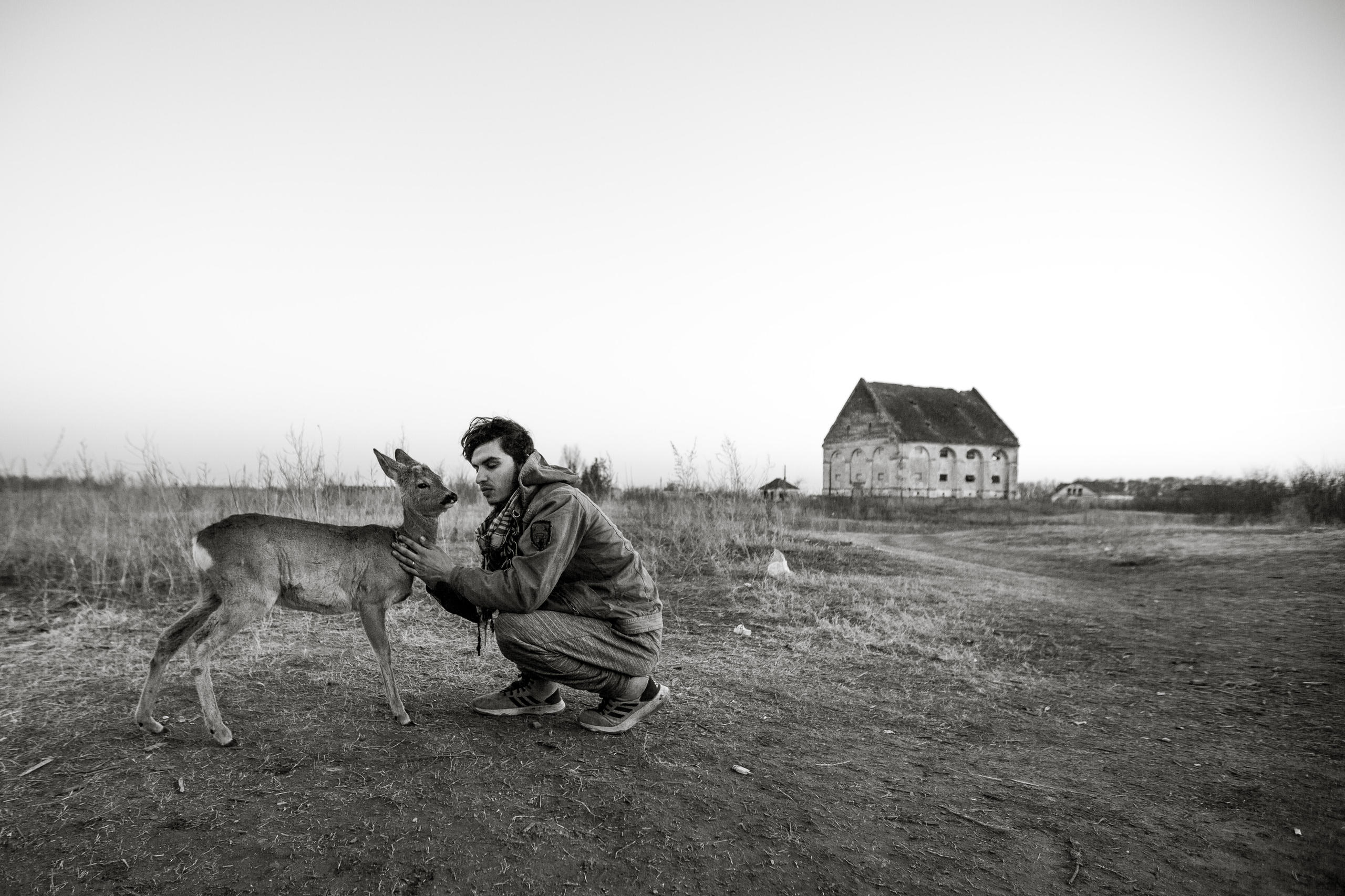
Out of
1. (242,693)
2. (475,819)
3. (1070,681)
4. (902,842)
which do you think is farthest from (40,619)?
(1070,681)

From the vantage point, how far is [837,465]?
46750mm

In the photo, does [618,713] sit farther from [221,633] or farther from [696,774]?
[221,633]

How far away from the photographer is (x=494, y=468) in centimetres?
386

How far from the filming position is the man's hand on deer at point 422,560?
359cm

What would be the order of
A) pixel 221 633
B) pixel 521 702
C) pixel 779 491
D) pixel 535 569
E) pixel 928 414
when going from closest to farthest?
1. pixel 221 633
2. pixel 535 569
3. pixel 521 702
4. pixel 779 491
5. pixel 928 414

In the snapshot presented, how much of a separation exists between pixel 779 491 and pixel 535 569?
51.0 ft

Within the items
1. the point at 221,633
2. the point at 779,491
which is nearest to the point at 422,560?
the point at 221,633

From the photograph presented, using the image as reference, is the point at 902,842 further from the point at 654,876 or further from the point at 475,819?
the point at 475,819

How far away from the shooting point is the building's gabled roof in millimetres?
42812

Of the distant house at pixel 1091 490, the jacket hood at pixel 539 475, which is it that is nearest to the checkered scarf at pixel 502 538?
the jacket hood at pixel 539 475

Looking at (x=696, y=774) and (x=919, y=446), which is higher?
(x=919, y=446)

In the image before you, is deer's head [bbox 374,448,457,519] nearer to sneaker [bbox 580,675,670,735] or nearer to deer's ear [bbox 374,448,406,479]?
deer's ear [bbox 374,448,406,479]

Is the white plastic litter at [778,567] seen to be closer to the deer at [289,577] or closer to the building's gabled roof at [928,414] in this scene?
the deer at [289,577]

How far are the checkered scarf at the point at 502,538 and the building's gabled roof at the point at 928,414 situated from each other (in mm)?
40504
